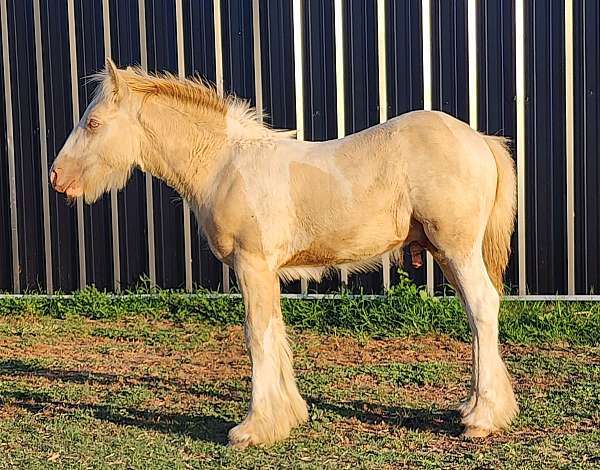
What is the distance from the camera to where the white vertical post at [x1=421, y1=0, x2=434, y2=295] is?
788cm

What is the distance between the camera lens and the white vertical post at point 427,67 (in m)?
7.88

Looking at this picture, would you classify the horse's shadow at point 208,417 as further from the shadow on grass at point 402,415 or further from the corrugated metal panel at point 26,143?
the corrugated metal panel at point 26,143

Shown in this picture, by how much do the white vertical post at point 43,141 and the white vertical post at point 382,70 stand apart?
347 cm

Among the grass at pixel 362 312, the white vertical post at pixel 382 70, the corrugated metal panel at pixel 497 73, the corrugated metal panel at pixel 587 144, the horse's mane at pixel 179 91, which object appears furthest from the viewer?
the white vertical post at pixel 382 70

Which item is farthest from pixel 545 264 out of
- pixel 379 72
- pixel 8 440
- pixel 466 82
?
pixel 8 440

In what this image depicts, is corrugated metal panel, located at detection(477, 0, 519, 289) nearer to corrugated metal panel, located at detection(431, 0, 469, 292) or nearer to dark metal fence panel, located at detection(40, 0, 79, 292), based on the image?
corrugated metal panel, located at detection(431, 0, 469, 292)

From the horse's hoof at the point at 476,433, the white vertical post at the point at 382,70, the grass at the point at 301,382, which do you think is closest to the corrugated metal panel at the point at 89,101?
the grass at the point at 301,382

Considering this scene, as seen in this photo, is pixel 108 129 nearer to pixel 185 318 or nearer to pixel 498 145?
pixel 498 145

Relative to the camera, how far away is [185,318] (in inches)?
324

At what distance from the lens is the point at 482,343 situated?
15.9 ft

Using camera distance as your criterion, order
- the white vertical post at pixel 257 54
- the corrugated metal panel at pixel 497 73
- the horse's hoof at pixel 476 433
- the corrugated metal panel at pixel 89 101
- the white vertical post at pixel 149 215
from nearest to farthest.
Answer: the horse's hoof at pixel 476 433 → the corrugated metal panel at pixel 497 73 → the white vertical post at pixel 257 54 → the white vertical post at pixel 149 215 → the corrugated metal panel at pixel 89 101

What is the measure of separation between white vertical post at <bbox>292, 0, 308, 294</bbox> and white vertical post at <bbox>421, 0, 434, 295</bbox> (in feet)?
3.85

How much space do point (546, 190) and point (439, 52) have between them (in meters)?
1.60

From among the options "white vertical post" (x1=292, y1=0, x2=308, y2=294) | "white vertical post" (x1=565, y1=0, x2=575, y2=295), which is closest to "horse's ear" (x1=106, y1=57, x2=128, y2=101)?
"white vertical post" (x1=292, y1=0, x2=308, y2=294)
